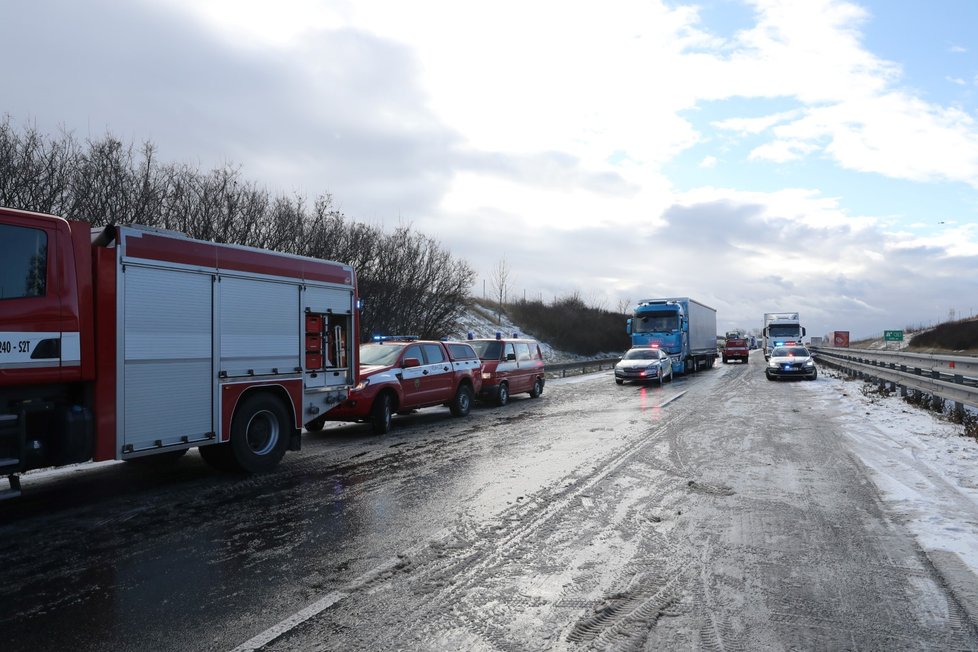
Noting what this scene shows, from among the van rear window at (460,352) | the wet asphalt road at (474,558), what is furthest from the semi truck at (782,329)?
the wet asphalt road at (474,558)

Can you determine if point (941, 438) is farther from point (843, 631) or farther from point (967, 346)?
point (967, 346)

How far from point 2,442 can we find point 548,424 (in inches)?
378

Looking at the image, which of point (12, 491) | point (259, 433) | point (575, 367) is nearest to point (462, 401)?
point (259, 433)

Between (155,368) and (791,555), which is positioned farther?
(155,368)

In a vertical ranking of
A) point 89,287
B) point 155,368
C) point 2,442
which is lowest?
point 2,442

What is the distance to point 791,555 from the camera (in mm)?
5312

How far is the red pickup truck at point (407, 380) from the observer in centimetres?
1216

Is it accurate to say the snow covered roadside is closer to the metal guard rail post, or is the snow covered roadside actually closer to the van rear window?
the metal guard rail post

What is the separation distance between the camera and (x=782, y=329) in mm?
42719

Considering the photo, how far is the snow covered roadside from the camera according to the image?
225 inches

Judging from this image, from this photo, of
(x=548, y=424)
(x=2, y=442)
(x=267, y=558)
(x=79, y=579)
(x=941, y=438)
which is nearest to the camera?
(x=79, y=579)

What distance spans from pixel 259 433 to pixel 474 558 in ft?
15.8

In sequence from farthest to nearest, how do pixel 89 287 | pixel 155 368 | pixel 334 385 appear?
pixel 334 385 < pixel 155 368 < pixel 89 287

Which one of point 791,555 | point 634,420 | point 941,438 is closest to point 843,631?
point 791,555
